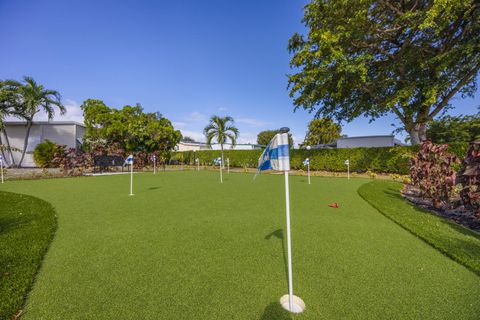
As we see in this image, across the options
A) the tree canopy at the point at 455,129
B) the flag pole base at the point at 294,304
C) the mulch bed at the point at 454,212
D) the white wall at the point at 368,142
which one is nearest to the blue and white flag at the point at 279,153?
the flag pole base at the point at 294,304

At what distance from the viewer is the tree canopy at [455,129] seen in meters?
22.2

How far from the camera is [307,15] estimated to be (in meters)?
12.8

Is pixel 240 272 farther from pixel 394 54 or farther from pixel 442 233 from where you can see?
pixel 394 54

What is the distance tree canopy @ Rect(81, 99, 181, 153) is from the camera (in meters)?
20.6

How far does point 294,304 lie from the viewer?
1.82m

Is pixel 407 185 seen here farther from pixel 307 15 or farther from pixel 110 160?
pixel 110 160

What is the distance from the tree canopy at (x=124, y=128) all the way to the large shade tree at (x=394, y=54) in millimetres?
16052

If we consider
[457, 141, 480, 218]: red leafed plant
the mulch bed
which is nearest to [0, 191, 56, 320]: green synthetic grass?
[457, 141, 480, 218]: red leafed plant

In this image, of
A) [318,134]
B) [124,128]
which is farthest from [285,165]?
[318,134]

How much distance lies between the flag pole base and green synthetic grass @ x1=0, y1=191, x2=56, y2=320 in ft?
7.49

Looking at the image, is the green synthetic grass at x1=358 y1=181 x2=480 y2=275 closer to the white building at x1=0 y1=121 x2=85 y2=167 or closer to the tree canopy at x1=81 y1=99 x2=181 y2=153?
the tree canopy at x1=81 y1=99 x2=181 y2=153

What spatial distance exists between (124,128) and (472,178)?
2353 centimetres

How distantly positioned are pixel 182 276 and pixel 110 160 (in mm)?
19548

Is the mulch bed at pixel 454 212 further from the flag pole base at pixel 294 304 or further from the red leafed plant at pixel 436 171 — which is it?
the flag pole base at pixel 294 304
